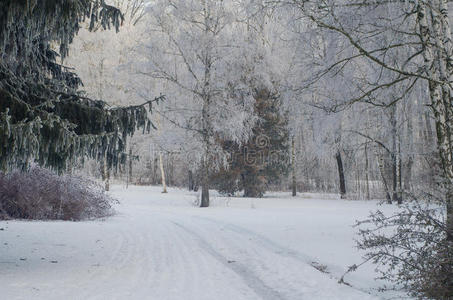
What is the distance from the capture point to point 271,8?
677 centimetres

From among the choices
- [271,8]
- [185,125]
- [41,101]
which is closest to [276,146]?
[185,125]

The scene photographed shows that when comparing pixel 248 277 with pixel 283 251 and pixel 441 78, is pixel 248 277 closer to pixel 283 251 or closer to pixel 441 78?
pixel 283 251

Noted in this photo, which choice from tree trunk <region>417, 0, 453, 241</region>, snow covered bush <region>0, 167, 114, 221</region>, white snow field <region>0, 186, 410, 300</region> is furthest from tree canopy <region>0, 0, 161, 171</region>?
snow covered bush <region>0, 167, 114, 221</region>

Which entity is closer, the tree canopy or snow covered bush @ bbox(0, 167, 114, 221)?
the tree canopy

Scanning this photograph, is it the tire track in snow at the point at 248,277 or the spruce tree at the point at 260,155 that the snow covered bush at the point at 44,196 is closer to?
the tire track in snow at the point at 248,277

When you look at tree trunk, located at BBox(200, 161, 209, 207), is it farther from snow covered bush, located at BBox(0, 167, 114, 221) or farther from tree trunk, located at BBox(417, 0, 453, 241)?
tree trunk, located at BBox(417, 0, 453, 241)

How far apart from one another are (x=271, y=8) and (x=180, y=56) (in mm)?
11180

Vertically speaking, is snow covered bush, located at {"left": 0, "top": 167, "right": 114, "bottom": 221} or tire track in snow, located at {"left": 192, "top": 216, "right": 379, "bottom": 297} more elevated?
snow covered bush, located at {"left": 0, "top": 167, "right": 114, "bottom": 221}

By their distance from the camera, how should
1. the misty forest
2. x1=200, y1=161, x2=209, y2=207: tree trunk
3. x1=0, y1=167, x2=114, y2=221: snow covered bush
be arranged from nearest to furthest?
the misty forest, x1=0, y1=167, x2=114, y2=221: snow covered bush, x1=200, y1=161, x2=209, y2=207: tree trunk

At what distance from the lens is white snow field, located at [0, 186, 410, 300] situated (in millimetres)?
4531

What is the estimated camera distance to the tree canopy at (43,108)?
14.7 feet

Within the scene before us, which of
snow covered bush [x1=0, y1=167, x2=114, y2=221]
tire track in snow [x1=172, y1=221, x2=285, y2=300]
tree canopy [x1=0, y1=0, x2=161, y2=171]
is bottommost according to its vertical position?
tire track in snow [x1=172, y1=221, x2=285, y2=300]

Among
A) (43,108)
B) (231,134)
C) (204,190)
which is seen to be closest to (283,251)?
(43,108)

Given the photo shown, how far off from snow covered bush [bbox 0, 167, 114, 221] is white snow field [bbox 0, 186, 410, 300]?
1.33 meters
